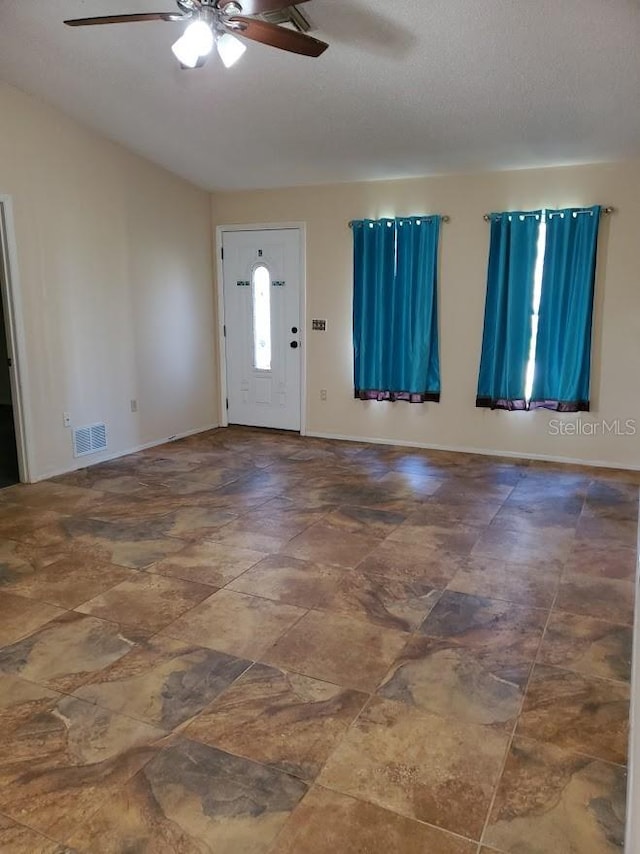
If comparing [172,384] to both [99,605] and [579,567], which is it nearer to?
[99,605]

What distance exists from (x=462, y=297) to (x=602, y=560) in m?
2.90

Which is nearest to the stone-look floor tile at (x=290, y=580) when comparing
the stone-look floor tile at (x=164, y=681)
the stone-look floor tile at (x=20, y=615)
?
the stone-look floor tile at (x=164, y=681)

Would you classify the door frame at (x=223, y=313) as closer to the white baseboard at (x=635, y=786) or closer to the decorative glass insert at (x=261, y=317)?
the decorative glass insert at (x=261, y=317)

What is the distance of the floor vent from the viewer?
5098mm

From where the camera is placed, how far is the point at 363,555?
338 centimetres

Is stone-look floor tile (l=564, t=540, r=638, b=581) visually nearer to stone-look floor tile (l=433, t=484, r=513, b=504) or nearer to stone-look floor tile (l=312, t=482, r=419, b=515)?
stone-look floor tile (l=433, t=484, r=513, b=504)

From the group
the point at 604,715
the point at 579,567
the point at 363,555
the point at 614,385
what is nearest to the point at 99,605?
the point at 363,555

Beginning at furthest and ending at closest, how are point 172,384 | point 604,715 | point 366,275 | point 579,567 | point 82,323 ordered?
1. point 172,384
2. point 366,275
3. point 82,323
4. point 579,567
5. point 604,715

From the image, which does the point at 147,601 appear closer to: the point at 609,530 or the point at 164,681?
the point at 164,681

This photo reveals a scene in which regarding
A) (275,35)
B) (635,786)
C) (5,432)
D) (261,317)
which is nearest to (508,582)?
(635,786)

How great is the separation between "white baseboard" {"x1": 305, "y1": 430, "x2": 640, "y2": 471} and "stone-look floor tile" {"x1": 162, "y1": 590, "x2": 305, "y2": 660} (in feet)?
10.9

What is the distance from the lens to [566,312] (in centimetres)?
505

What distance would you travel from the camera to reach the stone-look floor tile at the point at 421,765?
1.68 m

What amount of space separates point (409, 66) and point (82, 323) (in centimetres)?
316
